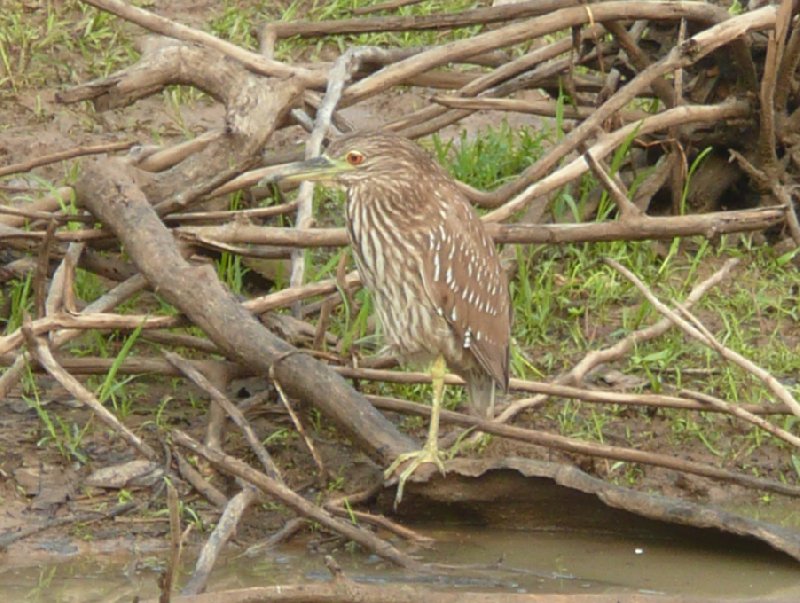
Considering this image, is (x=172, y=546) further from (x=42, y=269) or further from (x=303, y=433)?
(x=42, y=269)

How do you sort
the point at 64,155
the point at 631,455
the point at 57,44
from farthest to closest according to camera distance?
the point at 57,44 < the point at 64,155 < the point at 631,455

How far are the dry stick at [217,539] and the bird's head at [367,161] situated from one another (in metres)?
1.15

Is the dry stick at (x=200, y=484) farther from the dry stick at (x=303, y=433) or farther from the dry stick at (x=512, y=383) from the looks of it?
the dry stick at (x=512, y=383)

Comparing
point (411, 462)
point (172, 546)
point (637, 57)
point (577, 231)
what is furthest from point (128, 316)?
point (637, 57)

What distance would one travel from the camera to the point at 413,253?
5.72 meters

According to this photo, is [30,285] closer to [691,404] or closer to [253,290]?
[253,290]

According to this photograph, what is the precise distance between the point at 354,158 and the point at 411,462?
1072mm

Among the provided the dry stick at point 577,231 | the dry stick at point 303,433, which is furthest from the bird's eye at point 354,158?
the dry stick at point 303,433

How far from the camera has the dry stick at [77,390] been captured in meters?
5.38

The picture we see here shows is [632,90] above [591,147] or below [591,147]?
above

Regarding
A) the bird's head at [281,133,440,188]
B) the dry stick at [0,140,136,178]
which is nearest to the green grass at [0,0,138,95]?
the dry stick at [0,140,136,178]

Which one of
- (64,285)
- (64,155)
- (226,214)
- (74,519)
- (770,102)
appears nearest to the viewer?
(74,519)

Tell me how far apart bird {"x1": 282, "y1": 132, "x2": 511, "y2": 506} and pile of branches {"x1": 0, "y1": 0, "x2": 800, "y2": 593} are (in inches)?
8.6

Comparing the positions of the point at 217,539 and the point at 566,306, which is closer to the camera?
the point at 217,539
